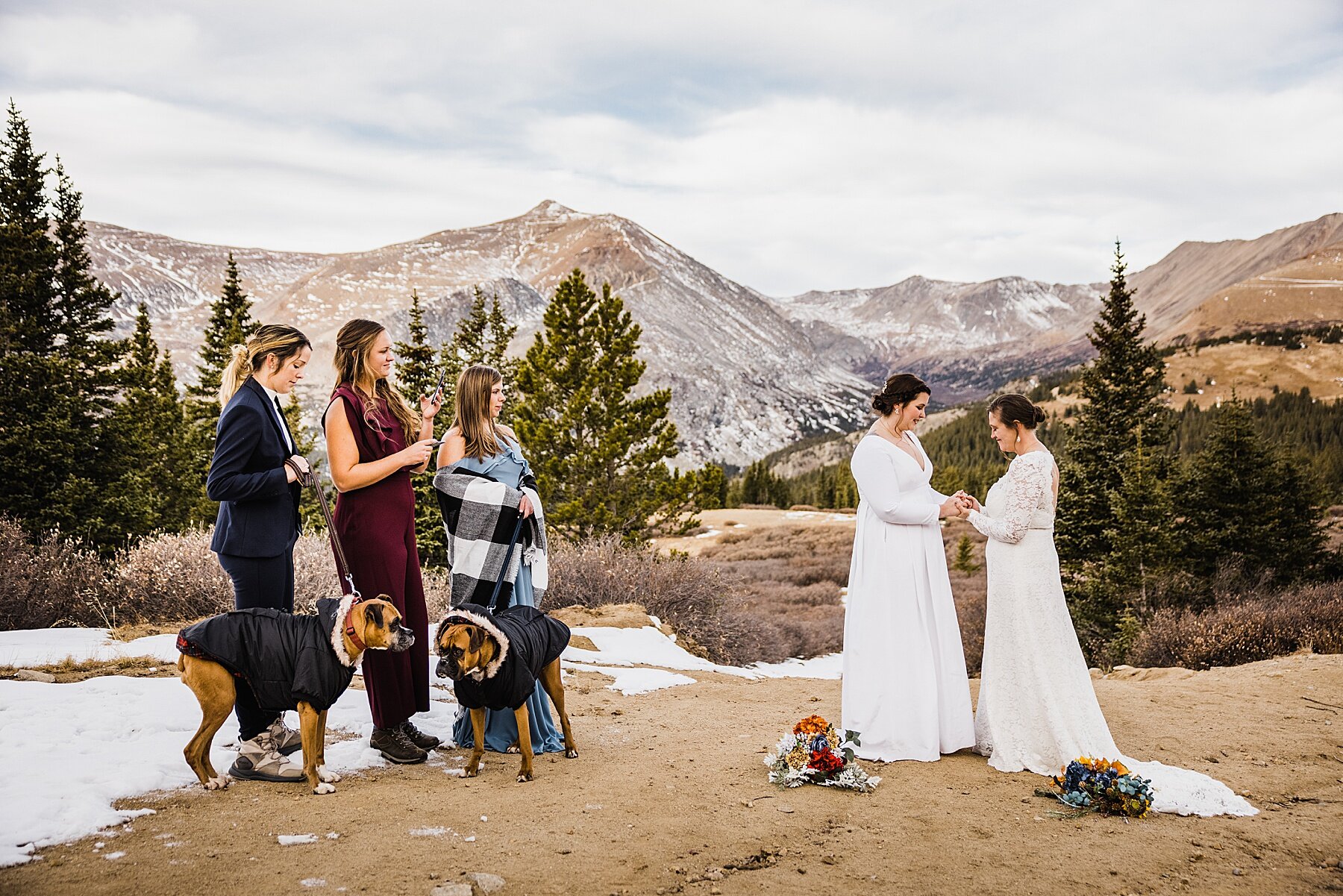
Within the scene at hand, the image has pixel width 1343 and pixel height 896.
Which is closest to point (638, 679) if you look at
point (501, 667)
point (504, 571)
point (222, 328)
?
point (504, 571)

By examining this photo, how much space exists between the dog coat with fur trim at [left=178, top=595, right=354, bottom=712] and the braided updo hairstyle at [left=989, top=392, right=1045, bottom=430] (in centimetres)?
445

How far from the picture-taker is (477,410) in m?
5.82

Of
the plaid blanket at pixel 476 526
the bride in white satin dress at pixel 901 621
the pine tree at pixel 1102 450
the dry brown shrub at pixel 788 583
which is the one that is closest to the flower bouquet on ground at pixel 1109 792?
the bride in white satin dress at pixel 901 621

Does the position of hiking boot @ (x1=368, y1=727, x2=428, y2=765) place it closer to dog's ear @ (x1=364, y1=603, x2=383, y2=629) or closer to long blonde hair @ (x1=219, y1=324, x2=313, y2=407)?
dog's ear @ (x1=364, y1=603, x2=383, y2=629)

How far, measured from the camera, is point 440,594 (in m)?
12.6

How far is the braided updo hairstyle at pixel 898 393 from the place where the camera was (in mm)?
5910

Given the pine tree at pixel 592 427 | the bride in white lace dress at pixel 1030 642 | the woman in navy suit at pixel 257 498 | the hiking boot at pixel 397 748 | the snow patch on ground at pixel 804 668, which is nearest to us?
the woman in navy suit at pixel 257 498

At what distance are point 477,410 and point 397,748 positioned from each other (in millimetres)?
2333

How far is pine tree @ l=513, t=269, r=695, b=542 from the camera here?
67.8 ft

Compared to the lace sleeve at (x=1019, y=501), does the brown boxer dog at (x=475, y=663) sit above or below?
below

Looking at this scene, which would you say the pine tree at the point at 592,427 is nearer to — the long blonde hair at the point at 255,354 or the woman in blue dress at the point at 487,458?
the woman in blue dress at the point at 487,458

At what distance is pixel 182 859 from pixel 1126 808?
4920 millimetres

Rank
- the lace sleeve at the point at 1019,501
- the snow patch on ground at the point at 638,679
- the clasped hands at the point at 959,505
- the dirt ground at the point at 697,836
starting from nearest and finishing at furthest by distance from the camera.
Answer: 1. the dirt ground at the point at 697,836
2. the lace sleeve at the point at 1019,501
3. the clasped hands at the point at 959,505
4. the snow patch on ground at the point at 638,679

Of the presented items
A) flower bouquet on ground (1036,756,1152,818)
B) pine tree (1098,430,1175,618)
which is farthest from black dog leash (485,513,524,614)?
pine tree (1098,430,1175,618)
